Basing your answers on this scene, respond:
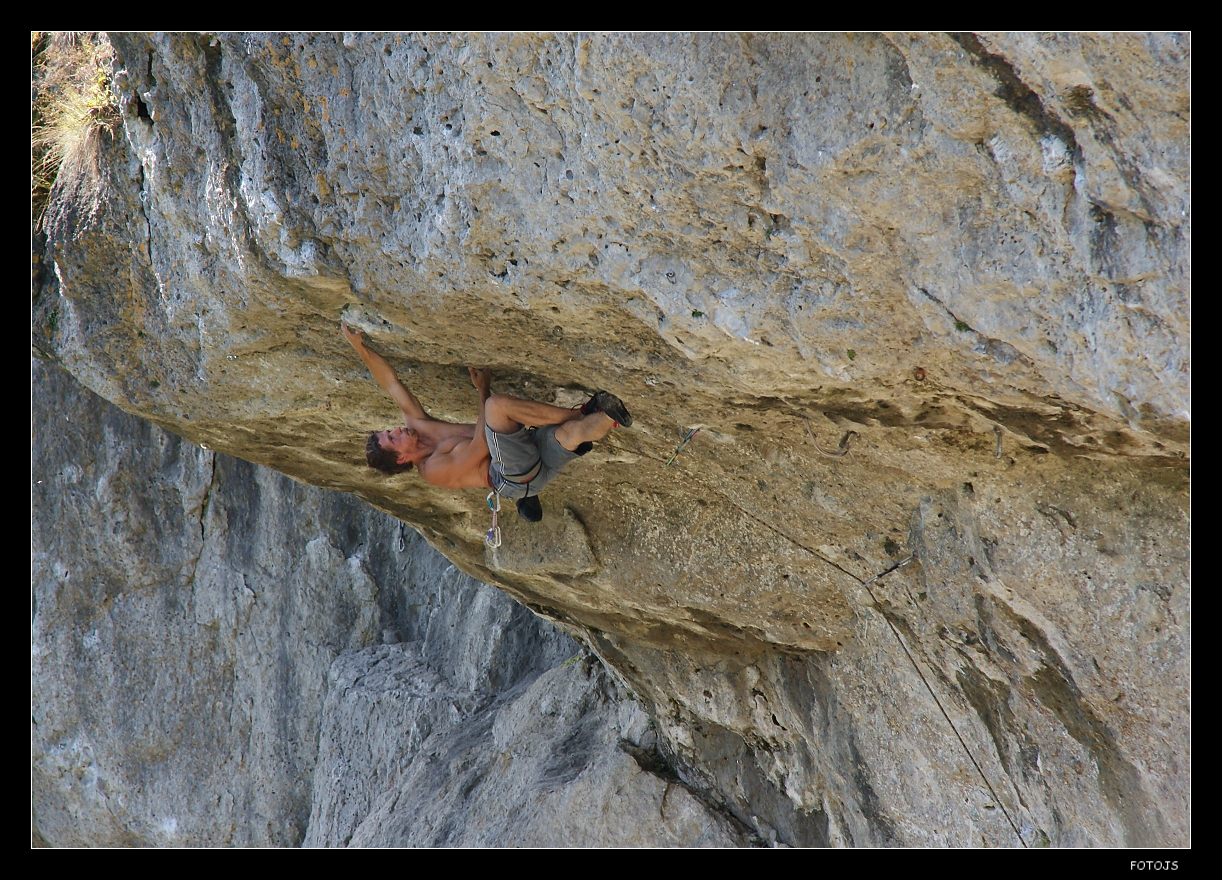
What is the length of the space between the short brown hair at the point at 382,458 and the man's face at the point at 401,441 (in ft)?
0.09

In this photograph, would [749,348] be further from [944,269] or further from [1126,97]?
[1126,97]

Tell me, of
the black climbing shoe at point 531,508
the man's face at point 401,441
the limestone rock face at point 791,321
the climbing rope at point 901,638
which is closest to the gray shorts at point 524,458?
the black climbing shoe at point 531,508

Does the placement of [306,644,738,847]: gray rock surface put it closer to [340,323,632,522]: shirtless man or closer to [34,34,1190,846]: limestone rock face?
[34,34,1190,846]: limestone rock face

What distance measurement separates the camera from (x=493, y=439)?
3.97 metres

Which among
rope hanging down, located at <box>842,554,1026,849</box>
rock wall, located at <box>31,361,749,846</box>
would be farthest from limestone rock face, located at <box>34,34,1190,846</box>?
rock wall, located at <box>31,361,749,846</box>

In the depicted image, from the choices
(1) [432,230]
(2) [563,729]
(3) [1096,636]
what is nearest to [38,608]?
(2) [563,729]

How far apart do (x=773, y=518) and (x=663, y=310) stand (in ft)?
5.39

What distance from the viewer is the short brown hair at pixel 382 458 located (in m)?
4.38

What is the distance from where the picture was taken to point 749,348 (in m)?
3.12

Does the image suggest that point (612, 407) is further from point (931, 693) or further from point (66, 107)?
point (66, 107)

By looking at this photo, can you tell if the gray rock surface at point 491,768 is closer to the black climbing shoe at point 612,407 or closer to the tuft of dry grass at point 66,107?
the black climbing shoe at point 612,407

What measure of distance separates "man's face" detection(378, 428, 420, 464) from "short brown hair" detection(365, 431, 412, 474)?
28mm

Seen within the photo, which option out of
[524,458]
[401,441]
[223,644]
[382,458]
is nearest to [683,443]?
[524,458]

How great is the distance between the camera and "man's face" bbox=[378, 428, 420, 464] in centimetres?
432
